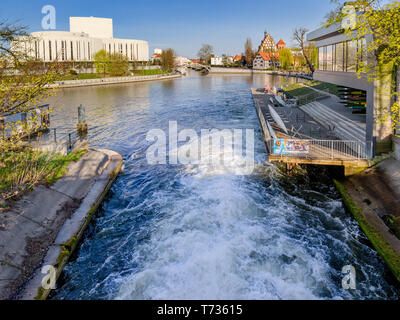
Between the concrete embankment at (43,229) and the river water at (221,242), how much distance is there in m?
0.58

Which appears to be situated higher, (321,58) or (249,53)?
(249,53)

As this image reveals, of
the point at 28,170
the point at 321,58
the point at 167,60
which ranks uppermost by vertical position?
the point at 167,60

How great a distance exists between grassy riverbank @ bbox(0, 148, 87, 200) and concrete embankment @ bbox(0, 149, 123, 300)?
36 cm

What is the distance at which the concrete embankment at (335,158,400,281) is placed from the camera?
35.2ft

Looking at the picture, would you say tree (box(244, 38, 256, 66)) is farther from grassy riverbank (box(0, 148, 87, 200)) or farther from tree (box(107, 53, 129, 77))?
grassy riverbank (box(0, 148, 87, 200))

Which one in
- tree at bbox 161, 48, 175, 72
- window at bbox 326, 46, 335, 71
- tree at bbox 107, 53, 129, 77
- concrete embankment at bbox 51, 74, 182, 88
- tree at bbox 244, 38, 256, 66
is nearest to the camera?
window at bbox 326, 46, 335, 71

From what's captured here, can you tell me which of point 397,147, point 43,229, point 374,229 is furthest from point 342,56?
point 43,229

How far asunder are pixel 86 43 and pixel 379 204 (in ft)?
548

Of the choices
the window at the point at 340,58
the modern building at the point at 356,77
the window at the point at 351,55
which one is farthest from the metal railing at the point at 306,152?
the window at the point at 340,58

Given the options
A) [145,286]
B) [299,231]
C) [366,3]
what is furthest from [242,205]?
[366,3]

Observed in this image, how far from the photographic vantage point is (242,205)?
14.4m

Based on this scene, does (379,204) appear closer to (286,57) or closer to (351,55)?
(351,55)

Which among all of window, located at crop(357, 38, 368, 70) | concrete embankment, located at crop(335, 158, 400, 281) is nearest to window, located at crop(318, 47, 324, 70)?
window, located at crop(357, 38, 368, 70)

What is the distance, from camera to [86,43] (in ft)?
514
